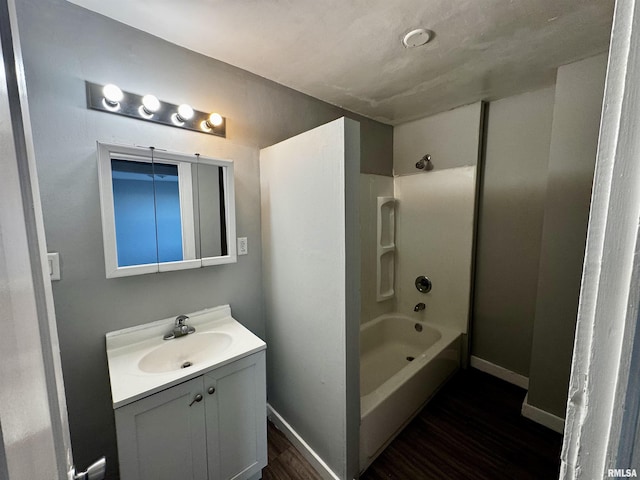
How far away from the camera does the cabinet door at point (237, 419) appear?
1230mm

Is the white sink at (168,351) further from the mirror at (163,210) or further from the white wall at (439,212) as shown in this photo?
the white wall at (439,212)

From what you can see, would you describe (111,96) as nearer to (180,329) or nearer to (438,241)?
(180,329)

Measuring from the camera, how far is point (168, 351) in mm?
1387

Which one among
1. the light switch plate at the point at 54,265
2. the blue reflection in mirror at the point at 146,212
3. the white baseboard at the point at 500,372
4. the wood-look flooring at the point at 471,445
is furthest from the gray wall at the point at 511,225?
the light switch plate at the point at 54,265

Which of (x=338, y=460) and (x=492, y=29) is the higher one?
(x=492, y=29)

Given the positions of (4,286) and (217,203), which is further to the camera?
(217,203)

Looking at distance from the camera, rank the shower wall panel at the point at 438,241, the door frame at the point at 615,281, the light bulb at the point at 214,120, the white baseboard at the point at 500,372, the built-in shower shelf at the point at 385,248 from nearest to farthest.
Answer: the door frame at the point at 615,281 → the light bulb at the point at 214,120 → the white baseboard at the point at 500,372 → the shower wall panel at the point at 438,241 → the built-in shower shelf at the point at 385,248

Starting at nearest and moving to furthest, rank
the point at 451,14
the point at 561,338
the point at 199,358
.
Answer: the point at 451,14, the point at 199,358, the point at 561,338

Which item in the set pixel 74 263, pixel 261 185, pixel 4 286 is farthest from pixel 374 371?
pixel 4 286

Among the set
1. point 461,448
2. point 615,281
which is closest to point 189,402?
point 615,281

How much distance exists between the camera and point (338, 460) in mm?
1376

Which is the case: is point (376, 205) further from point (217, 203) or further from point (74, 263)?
point (74, 263)

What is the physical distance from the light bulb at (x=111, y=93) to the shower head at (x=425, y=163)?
2311mm

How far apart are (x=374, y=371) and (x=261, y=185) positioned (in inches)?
78.6
